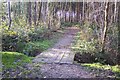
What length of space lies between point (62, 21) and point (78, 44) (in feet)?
8.11

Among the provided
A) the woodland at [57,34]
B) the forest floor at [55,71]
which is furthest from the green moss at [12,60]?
the forest floor at [55,71]

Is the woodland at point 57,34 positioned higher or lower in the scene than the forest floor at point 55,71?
higher

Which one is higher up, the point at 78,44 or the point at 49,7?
the point at 49,7

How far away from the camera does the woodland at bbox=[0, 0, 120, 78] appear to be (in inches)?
134

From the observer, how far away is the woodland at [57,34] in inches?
134

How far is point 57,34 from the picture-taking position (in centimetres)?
736

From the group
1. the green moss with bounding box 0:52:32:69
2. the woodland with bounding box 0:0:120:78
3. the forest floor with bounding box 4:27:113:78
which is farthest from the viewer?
the woodland with bounding box 0:0:120:78

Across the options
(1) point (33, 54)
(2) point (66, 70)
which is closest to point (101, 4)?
(1) point (33, 54)

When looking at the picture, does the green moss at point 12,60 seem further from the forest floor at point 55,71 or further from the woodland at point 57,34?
the forest floor at point 55,71

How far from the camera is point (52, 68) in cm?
334

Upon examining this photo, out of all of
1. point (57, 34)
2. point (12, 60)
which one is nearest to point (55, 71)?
point (12, 60)

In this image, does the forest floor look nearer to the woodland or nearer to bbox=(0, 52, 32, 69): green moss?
the woodland

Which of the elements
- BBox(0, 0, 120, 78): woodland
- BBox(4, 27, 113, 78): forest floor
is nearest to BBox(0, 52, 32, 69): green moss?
BBox(0, 0, 120, 78): woodland

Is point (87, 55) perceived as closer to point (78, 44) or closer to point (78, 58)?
point (78, 58)
